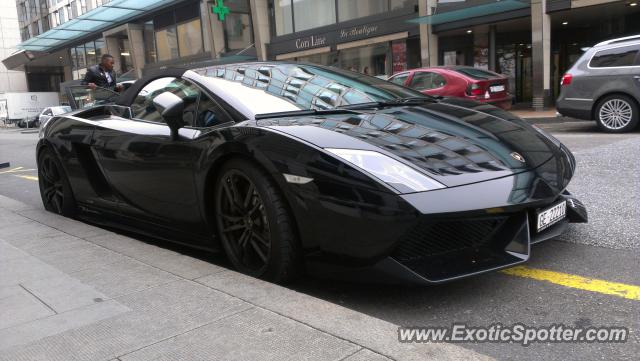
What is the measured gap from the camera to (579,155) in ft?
21.6

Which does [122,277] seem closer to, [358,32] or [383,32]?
[383,32]

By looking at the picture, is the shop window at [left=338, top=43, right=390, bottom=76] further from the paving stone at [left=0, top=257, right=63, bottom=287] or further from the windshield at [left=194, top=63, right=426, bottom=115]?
the paving stone at [left=0, top=257, right=63, bottom=287]

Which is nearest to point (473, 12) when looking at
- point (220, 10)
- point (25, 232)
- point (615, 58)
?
point (615, 58)

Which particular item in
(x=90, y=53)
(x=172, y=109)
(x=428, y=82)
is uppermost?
(x=90, y=53)

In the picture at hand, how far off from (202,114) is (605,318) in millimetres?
2422

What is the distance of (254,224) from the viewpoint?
2.92 metres

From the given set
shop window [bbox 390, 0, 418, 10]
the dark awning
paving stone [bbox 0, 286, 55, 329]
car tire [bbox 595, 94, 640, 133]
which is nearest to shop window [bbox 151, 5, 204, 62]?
shop window [bbox 390, 0, 418, 10]

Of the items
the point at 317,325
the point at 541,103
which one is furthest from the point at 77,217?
the point at 541,103

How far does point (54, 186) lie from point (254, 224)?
9.70 ft

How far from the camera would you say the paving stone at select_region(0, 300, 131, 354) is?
87.4 inches

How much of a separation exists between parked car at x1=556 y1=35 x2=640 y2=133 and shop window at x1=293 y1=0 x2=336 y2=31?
46.9 ft

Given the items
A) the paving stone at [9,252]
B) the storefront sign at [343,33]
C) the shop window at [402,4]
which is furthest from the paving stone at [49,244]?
the shop window at [402,4]

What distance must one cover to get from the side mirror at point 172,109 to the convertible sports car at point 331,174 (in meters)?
0.01

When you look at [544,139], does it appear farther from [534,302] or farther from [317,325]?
[317,325]
